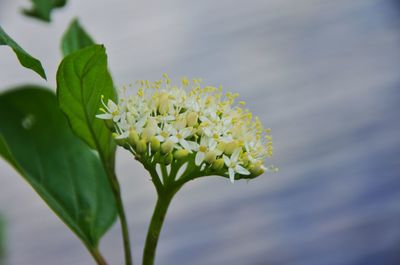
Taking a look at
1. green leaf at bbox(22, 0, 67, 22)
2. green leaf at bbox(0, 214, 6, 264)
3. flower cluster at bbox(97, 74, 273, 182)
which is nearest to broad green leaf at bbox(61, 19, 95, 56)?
green leaf at bbox(22, 0, 67, 22)

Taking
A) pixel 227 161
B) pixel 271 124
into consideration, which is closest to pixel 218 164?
pixel 227 161

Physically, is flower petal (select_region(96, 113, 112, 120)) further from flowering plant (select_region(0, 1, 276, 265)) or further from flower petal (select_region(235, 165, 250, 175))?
flower petal (select_region(235, 165, 250, 175))

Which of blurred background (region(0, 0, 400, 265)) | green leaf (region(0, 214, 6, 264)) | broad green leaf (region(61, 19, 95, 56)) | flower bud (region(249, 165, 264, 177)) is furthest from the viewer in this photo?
blurred background (region(0, 0, 400, 265))

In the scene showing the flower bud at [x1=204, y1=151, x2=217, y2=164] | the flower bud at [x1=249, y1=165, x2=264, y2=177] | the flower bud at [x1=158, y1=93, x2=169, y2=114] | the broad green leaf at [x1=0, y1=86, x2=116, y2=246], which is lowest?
the broad green leaf at [x1=0, y1=86, x2=116, y2=246]

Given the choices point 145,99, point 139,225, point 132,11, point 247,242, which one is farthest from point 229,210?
point 145,99

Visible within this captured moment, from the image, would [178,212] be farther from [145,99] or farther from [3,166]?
[145,99]

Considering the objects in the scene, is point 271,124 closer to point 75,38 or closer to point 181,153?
point 75,38

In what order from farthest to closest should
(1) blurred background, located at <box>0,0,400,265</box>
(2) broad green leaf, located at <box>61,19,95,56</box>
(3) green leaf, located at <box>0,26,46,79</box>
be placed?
(1) blurred background, located at <box>0,0,400,265</box>
(2) broad green leaf, located at <box>61,19,95,56</box>
(3) green leaf, located at <box>0,26,46,79</box>
